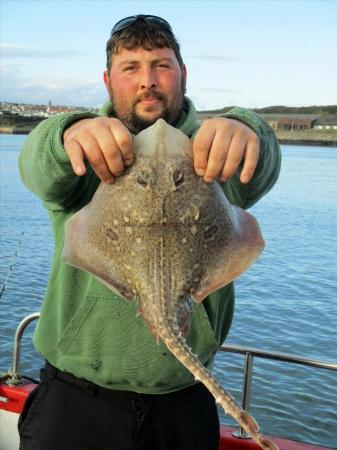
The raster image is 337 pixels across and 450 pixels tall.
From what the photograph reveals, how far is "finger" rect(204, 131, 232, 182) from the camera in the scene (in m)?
2.11

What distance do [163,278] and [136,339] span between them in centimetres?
66

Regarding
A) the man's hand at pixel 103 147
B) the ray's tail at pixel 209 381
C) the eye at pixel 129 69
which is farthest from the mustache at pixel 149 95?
the ray's tail at pixel 209 381

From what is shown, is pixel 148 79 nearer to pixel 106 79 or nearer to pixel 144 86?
pixel 144 86

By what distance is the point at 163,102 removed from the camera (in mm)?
2758

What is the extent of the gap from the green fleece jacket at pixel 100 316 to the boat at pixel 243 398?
43.9 inches

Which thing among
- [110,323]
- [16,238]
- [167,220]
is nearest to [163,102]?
[167,220]

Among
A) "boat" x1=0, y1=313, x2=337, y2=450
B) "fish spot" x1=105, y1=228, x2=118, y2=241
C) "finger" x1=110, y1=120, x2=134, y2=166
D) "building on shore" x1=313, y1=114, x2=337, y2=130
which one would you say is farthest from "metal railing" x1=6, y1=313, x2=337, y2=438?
"building on shore" x1=313, y1=114, x2=337, y2=130

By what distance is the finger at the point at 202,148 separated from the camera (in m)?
2.12

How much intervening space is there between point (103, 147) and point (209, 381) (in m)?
0.91

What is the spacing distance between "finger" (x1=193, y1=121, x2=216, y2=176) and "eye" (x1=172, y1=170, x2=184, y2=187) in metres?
0.06

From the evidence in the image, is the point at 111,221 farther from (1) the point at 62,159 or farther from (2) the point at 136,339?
(2) the point at 136,339

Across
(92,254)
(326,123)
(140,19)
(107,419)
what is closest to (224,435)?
(107,419)

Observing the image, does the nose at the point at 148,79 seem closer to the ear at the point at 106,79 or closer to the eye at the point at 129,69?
the eye at the point at 129,69

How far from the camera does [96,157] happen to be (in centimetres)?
211
